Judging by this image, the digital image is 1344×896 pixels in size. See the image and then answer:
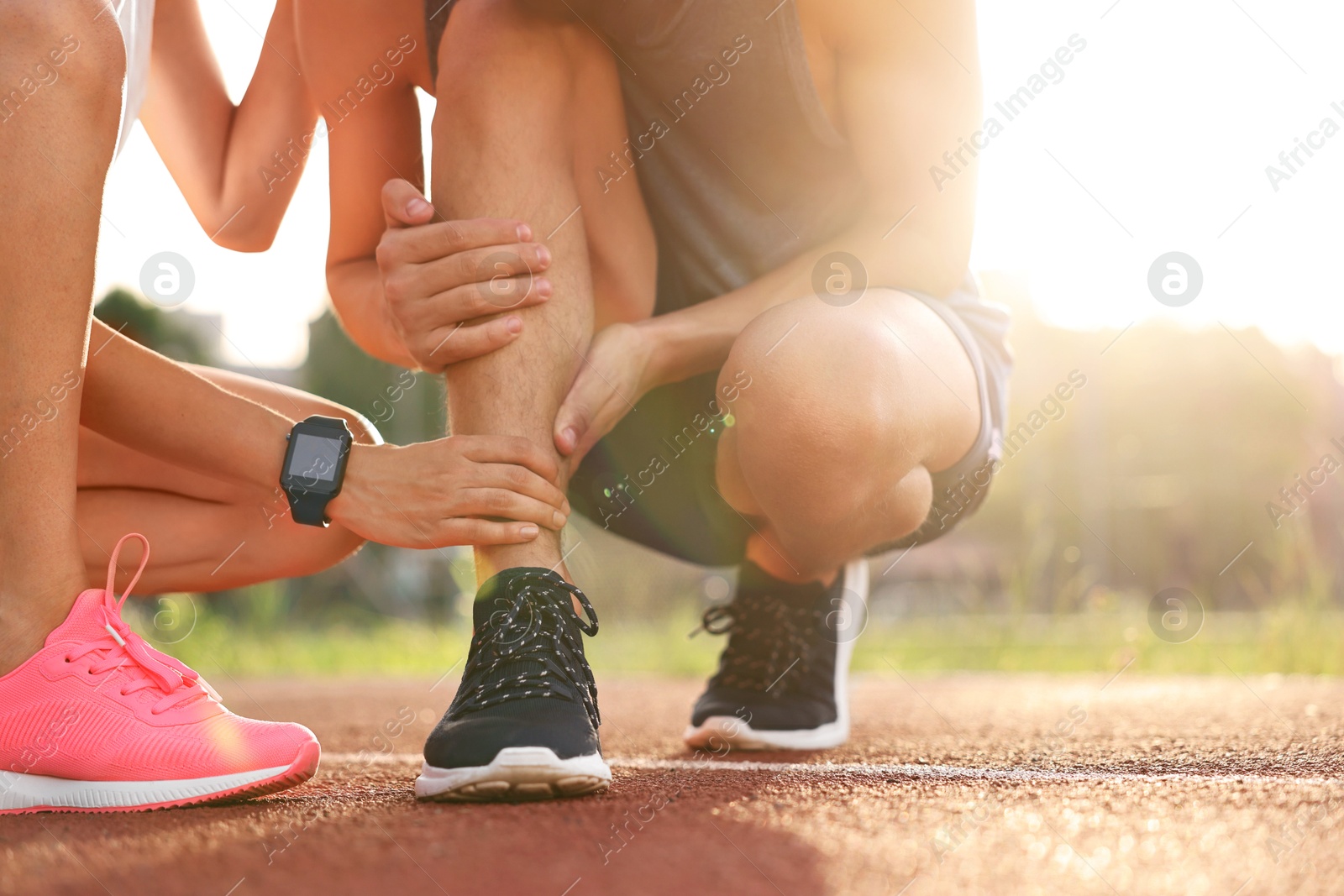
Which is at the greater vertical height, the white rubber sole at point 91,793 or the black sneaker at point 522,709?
the black sneaker at point 522,709

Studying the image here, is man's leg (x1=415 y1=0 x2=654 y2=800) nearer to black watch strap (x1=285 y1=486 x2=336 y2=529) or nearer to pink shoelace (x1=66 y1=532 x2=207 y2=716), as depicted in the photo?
black watch strap (x1=285 y1=486 x2=336 y2=529)

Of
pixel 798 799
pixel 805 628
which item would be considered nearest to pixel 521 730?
pixel 798 799

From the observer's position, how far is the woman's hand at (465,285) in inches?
62.0

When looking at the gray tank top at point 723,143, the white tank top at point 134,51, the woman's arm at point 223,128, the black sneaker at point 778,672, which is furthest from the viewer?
the woman's arm at point 223,128

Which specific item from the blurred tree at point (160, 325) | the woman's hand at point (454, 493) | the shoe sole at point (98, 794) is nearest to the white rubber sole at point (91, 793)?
the shoe sole at point (98, 794)

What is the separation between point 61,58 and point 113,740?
90 centimetres

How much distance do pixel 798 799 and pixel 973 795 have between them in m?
0.23

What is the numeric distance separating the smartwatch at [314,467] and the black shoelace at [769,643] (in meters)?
0.95

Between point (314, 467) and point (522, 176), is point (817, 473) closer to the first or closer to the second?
point (522, 176)

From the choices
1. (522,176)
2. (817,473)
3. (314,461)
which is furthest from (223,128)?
(817,473)

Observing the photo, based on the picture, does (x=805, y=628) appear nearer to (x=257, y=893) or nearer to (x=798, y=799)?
(x=798, y=799)

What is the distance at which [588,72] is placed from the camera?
1879 millimetres

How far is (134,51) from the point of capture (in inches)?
68.3

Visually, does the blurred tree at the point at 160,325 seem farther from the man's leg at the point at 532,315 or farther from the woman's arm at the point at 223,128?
the man's leg at the point at 532,315
